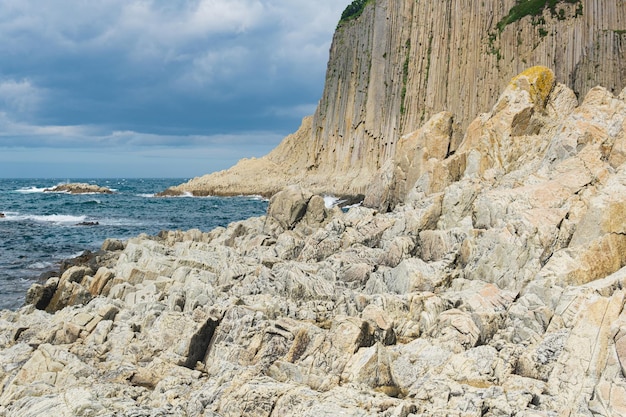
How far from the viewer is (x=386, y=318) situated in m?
12.6

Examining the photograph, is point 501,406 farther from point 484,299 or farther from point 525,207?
point 525,207

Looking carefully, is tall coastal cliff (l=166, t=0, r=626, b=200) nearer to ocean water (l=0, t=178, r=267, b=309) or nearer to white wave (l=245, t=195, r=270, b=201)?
white wave (l=245, t=195, r=270, b=201)

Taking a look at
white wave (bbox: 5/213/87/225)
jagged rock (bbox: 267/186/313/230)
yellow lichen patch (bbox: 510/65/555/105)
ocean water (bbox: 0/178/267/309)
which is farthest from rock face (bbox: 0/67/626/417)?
white wave (bbox: 5/213/87/225)

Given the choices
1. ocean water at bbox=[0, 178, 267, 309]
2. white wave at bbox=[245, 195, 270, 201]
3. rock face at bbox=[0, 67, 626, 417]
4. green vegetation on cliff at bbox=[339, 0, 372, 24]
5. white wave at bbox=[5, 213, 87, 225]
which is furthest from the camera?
green vegetation on cliff at bbox=[339, 0, 372, 24]

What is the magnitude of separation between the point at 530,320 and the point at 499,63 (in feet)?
197

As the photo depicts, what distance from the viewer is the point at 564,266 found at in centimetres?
1251

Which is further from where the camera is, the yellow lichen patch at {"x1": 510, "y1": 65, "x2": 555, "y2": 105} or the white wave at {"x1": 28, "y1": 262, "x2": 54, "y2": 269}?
the white wave at {"x1": 28, "y1": 262, "x2": 54, "y2": 269}

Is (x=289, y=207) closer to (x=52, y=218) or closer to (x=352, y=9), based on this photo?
(x=52, y=218)

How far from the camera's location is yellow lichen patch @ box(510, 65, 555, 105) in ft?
85.3

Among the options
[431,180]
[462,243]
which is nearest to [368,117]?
[431,180]

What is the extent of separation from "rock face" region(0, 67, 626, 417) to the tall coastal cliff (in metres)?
36.0

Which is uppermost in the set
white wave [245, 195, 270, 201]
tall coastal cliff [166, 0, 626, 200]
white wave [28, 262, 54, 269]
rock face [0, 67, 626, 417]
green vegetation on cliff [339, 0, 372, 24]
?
green vegetation on cliff [339, 0, 372, 24]

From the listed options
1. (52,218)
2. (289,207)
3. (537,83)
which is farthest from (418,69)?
(289,207)

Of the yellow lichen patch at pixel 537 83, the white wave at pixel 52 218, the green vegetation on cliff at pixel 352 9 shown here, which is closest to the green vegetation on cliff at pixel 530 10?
the green vegetation on cliff at pixel 352 9
